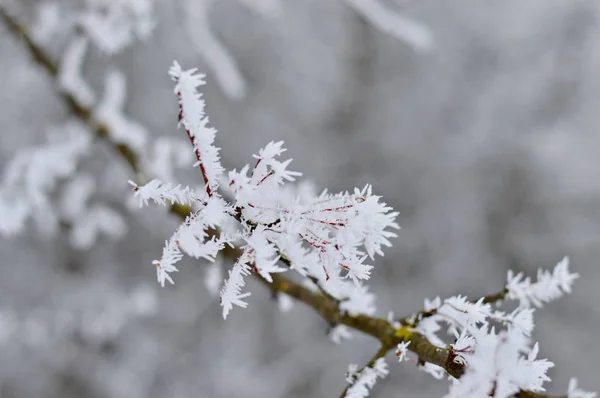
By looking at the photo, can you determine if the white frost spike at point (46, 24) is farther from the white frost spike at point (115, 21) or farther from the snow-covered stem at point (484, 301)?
the snow-covered stem at point (484, 301)

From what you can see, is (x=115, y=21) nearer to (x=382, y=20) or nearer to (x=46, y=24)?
(x=46, y=24)

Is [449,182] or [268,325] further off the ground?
[449,182]

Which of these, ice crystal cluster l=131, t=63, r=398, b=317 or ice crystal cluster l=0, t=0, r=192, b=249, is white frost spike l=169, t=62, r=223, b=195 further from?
ice crystal cluster l=0, t=0, r=192, b=249

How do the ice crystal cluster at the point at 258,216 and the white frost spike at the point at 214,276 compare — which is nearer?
the ice crystal cluster at the point at 258,216

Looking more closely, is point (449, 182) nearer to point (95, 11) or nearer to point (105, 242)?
point (105, 242)

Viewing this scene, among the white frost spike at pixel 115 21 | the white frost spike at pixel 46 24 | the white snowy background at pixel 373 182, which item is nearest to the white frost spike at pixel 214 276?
the white frost spike at pixel 115 21

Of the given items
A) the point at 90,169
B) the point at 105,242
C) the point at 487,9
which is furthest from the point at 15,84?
the point at 487,9

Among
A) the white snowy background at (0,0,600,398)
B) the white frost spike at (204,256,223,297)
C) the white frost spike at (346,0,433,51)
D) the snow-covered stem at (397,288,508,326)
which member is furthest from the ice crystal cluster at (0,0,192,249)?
the white snowy background at (0,0,600,398)
